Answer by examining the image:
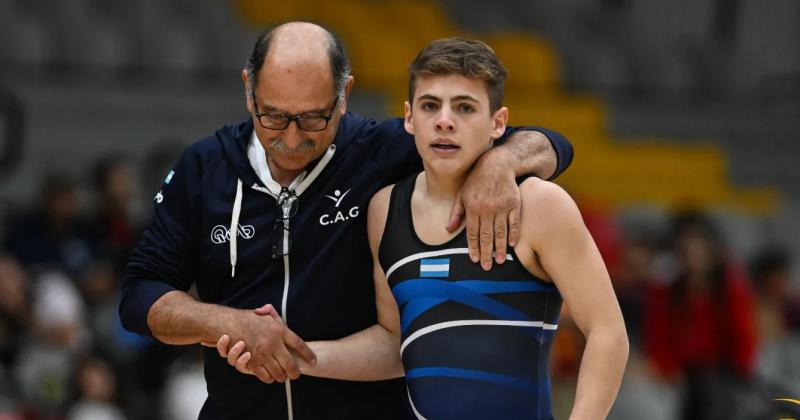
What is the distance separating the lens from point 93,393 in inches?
301

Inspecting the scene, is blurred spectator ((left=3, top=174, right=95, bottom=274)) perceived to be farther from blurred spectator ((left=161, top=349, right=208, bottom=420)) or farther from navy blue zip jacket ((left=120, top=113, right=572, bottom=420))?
navy blue zip jacket ((left=120, top=113, right=572, bottom=420))

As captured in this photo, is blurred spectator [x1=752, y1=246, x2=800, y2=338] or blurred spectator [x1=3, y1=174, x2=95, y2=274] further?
blurred spectator [x1=752, y1=246, x2=800, y2=338]

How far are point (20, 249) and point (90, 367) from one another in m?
1.40

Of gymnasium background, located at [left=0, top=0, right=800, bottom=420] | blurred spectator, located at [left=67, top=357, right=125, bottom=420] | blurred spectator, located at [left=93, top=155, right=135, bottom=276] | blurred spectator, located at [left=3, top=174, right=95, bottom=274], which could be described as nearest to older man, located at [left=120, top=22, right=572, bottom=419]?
gymnasium background, located at [left=0, top=0, right=800, bottom=420]

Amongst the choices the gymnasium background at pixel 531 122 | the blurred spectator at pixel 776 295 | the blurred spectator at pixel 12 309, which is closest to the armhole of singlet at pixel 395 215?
the gymnasium background at pixel 531 122

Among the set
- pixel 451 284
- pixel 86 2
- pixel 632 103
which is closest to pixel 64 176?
pixel 86 2

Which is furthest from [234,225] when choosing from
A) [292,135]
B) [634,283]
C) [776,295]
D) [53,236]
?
[776,295]

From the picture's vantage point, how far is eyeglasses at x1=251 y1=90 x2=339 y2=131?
386 cm

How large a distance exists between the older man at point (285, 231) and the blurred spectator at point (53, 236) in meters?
4.76

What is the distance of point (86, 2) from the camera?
11.9 m

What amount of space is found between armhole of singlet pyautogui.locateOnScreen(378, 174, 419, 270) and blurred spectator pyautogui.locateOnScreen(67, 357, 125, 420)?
4061mm

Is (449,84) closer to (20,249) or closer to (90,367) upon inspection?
(90,367)

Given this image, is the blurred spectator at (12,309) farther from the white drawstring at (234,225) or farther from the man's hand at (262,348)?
the man's hand at (262,348)

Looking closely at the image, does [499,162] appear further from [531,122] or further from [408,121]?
[531,122]
